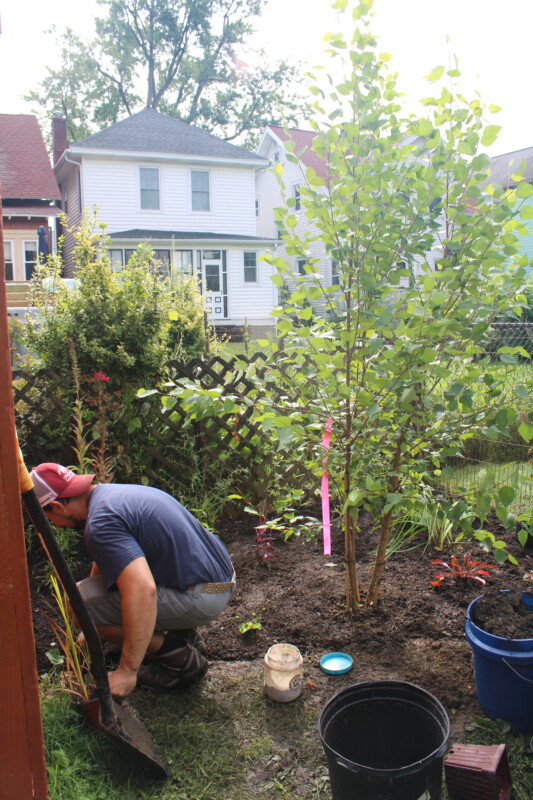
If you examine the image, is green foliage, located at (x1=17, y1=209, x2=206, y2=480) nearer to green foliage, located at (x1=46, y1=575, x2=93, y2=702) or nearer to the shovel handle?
green foliage, located at (x1=46, y1=575, x2=93, y2=702)

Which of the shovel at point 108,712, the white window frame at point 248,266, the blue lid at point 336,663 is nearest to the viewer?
the shovel at point 108,712

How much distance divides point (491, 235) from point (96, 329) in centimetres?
270

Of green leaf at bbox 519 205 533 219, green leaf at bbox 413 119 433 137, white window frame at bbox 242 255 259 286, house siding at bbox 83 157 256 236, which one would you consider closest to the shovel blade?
green leaf at bbox 519 205 533 219

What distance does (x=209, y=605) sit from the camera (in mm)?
2787

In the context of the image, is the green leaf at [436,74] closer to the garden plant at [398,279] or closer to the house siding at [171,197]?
the garden plant at [398,279]

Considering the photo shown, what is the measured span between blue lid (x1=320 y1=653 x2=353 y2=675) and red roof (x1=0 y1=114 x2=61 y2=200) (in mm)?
19622

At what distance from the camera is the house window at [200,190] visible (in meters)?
21.8

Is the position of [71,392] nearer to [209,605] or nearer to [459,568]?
[209,605]

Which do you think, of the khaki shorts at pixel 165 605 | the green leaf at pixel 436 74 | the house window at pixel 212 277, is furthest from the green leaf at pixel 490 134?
the house window at pixel 212 277

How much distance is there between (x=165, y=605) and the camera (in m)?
2.67

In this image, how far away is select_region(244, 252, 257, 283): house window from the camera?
74.0ft

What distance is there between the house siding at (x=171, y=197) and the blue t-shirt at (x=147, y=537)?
1903cm

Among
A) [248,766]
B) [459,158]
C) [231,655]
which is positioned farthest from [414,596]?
[459,158]

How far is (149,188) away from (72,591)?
21377 mm
